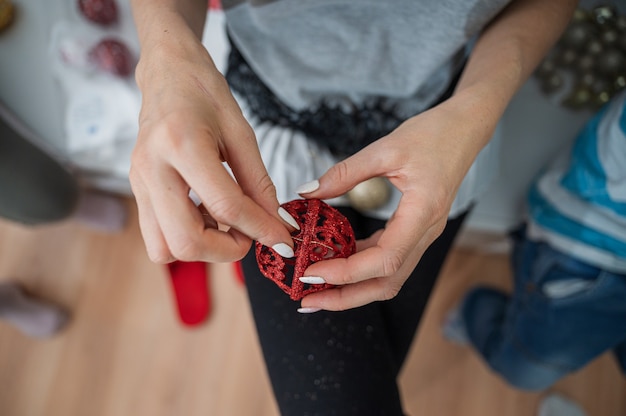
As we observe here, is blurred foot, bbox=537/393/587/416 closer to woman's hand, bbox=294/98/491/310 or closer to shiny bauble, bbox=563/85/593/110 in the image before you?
shiny bauble, bbox=563/85/593/110

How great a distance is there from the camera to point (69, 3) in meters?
0.95

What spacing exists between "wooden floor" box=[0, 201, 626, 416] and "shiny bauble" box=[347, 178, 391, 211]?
2.02 ft

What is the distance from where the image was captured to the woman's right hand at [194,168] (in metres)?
0.38

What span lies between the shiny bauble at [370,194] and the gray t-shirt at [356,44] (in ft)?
0.45

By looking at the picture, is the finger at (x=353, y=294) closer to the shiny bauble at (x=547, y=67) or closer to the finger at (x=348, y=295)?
the finger at (x=348, y=295)

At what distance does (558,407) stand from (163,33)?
111 centimetres

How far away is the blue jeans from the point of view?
33.0 inches

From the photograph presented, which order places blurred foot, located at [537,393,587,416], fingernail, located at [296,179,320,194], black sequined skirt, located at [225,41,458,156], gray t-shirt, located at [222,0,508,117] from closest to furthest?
fingernail, located at [296,179,320,194], gray t-shirt, located at [222,0,508,117], black sequined skirt, located at [225,41,458,156], blurred foot, located at [537,393,587,416]

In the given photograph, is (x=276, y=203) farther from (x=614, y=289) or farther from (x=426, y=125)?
(x=614, y=289)

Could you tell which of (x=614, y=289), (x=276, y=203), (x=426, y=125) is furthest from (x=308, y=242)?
(x=614, y=289)

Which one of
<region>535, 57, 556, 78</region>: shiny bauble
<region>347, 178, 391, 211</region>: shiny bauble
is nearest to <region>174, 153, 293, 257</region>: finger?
<region>347, 178, 391, 211</region>: shiny bauble

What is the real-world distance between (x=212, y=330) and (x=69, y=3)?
74 cm

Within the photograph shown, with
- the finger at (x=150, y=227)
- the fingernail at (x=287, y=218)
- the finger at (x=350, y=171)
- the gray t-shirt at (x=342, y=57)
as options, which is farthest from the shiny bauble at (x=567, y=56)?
the finger at (x=150, y=227)

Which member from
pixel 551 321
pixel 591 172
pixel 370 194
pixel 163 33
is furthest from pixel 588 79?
pixel 163 33
